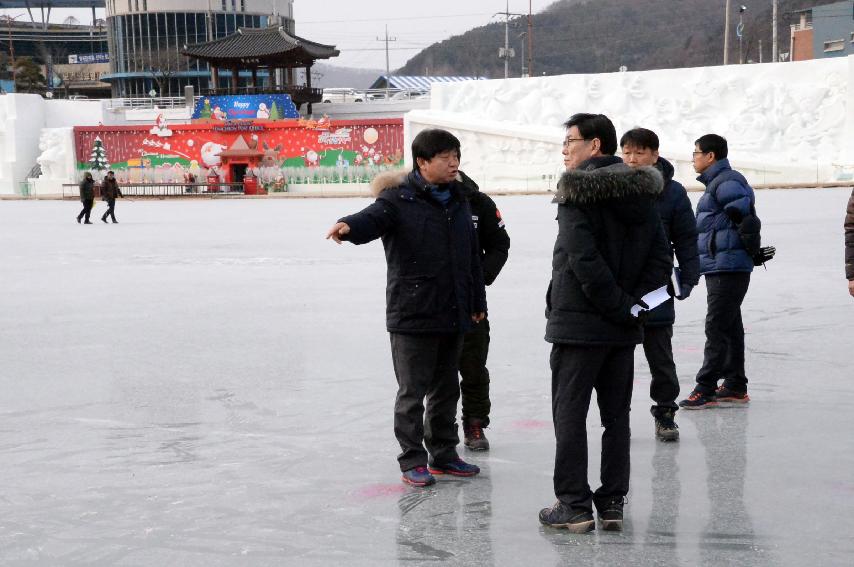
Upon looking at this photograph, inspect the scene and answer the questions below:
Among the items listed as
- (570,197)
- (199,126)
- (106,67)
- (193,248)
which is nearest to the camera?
(570,197)

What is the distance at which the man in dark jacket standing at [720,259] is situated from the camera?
480 cm

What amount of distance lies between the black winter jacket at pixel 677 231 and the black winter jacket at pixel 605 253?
108cm

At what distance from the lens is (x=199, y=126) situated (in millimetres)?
38156

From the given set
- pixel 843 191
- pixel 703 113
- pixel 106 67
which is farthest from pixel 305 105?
pixel 106 67

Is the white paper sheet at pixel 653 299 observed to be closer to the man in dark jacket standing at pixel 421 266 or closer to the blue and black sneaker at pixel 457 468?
the man in dark jacket standing at pixel 421 266

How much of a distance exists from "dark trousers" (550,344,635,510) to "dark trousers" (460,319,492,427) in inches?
38.3

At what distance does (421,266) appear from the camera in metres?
3.76

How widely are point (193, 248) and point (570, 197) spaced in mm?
11478

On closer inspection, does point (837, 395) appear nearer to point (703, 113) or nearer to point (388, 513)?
point (388, 513)

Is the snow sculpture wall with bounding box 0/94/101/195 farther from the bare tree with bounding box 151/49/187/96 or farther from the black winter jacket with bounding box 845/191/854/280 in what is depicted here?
the black winter jacket with bounding box 845/191/854/280

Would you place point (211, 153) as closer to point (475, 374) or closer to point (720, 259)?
point (720, 259)

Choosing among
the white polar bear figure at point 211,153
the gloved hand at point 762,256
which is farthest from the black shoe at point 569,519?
the white polar bear figure at point 211,153

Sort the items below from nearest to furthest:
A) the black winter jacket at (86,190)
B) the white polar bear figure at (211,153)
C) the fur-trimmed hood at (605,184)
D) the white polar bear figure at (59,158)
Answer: the fur-trimmed hood at (605,184)
the black winter jacket at (86,190)
the white polar bear figure at (211,153)
the white polar bear figure at (59,158)

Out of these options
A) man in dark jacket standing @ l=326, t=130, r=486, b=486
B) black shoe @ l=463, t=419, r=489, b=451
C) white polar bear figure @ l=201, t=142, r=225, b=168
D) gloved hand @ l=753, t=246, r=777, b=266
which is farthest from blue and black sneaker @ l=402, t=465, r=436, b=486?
white polar bear figure @ l=201, t=142, r=225, b=168
